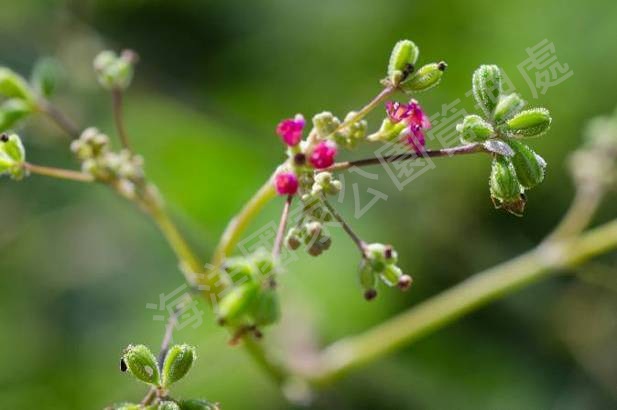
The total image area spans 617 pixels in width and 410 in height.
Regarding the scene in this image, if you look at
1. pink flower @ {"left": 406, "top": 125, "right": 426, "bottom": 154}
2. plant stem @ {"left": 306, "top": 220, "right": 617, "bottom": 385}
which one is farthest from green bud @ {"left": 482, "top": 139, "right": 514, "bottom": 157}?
plant stem @ {"left": 306, "top": 220, "right": 617, "bottom": 385}

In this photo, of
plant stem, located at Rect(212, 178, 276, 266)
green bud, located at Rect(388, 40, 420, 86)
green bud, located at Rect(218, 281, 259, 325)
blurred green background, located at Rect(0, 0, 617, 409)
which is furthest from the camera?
blurred green background, located at Rect(0, 0, 617, 409)

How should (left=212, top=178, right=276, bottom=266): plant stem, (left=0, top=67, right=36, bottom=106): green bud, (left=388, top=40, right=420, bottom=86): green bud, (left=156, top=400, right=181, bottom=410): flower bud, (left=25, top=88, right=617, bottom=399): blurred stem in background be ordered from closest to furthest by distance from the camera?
(left=156, top=400, right=181, bottom=410): flower bud
(left=388, top=40, right=420, bottom=86): green bud
(left=212, top=178, right=276, bottom=266): plant stem
(left=0, top=67, right=36, bottom=106): green bud
(left=25, top=88, right=617, bottom=399): blurred stem in background

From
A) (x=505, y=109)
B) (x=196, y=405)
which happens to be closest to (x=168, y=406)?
(x=196, y=405)

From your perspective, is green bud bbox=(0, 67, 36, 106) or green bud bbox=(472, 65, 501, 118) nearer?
green bud bbox=(472, 65, 501, 118)

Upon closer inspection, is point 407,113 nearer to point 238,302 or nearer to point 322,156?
point 322,156

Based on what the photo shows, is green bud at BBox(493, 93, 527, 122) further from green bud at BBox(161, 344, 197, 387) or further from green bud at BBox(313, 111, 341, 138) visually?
green bud at BBox(161, 344, 197, 387)

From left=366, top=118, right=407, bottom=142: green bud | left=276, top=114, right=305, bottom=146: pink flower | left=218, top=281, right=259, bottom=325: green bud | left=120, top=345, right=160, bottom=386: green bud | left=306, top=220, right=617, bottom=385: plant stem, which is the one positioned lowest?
left=306, top=220, right=617, bottom=385: plant stem

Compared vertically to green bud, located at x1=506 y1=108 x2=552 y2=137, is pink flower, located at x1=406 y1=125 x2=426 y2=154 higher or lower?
higher
